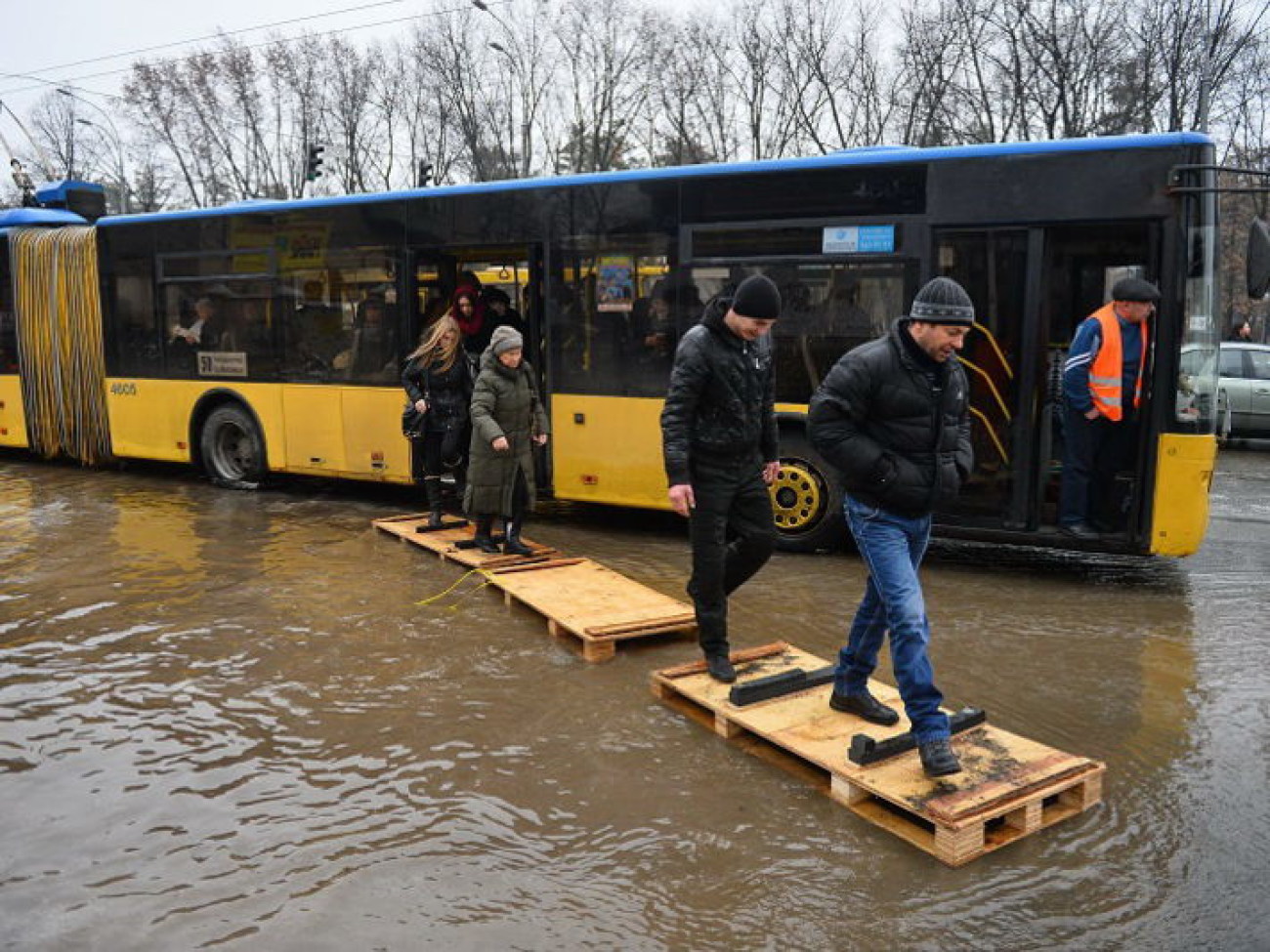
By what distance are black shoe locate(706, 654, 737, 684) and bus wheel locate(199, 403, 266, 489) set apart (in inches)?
310

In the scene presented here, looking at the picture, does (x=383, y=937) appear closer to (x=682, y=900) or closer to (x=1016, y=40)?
(x=682, y=900)

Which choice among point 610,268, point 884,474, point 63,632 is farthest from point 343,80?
point 884,474

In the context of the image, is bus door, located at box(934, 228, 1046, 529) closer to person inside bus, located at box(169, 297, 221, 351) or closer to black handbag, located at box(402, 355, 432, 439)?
black handbag, located at box(402, 355, 432, 439)

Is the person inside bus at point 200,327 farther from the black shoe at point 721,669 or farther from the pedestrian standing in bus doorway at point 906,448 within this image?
the pedestrian standing in bus doorway at point 906,448

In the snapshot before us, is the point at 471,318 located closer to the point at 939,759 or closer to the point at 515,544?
the point at 515,544

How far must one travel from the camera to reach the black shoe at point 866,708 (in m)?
4.77

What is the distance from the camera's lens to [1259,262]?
23.5ft

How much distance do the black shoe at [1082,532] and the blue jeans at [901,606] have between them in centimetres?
356

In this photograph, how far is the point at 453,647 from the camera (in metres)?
6.31

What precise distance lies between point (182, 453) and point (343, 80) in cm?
3535

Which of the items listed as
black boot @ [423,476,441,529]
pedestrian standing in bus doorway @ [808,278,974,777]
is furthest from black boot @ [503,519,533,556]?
pedestrian standing in bus doorway @ [808,278,974,777]

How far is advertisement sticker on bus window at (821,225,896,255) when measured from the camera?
7996 millimetres

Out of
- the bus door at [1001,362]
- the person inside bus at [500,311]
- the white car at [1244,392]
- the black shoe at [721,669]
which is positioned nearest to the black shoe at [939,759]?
the black shoe at [721,669]

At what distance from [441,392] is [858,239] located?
350cm
